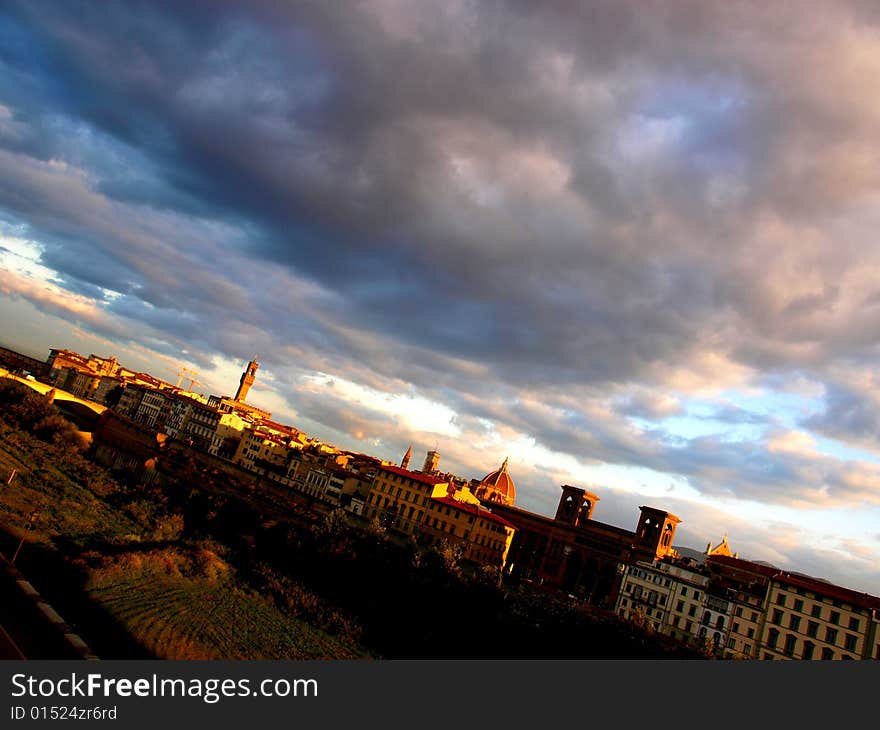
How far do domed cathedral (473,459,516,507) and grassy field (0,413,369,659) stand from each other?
7635 centimetres

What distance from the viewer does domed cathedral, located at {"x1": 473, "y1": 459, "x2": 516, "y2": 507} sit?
12201cm

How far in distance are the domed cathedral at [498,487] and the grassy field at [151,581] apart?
250 feet

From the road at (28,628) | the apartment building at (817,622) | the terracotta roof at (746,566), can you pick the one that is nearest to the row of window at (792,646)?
the apartment building at (817,622)

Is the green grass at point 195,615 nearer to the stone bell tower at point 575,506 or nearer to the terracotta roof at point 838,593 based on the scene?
the terracotta roof at point 838,593

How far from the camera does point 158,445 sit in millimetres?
84375

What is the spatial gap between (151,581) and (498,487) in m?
97.0

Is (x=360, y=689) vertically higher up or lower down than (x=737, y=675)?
lower down

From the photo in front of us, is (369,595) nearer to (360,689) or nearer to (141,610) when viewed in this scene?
(141,610)

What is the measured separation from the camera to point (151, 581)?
38781mm

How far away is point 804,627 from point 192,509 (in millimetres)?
66833

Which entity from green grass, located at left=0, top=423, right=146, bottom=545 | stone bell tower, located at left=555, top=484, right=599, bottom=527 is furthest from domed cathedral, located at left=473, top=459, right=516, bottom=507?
green grass, located at left=0, top=423, right=146, bottom=545

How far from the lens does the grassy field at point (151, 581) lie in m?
32.4

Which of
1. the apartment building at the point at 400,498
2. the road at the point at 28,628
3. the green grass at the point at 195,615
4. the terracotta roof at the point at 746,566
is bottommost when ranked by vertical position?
the green grass at the point at 195,615

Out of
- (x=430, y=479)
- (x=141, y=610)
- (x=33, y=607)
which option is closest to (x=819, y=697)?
(x=33, y=607)
